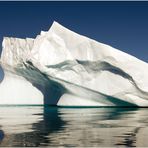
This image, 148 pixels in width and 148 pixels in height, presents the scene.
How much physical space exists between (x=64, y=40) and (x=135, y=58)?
6025 millimetres

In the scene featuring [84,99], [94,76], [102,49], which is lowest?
[84,99]

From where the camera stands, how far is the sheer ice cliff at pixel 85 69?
89.8 feet

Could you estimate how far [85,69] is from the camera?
2872 centimetres

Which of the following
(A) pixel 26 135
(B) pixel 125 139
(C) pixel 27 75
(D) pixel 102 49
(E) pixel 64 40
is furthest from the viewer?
(C) pixel 27 75

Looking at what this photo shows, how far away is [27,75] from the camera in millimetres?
35219

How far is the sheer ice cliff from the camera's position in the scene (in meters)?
27.4

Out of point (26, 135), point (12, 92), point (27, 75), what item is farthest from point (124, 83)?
point (26, 135)

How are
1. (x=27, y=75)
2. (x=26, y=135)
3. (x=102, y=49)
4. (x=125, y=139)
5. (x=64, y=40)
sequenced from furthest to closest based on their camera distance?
(x=27, y=75) → (x=64, y=40) → (x=102, y=49) → (x=26, y=135) → (x=125, y=139)

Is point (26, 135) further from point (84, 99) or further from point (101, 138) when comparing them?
point (84, 99)

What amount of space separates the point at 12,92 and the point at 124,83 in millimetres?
13582

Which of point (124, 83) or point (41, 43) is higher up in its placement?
point (41, 43)

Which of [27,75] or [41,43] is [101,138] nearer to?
[41,43]

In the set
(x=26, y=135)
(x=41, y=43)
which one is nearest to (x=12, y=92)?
(x=41, y=43)

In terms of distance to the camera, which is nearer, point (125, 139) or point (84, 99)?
point (125, 139)
